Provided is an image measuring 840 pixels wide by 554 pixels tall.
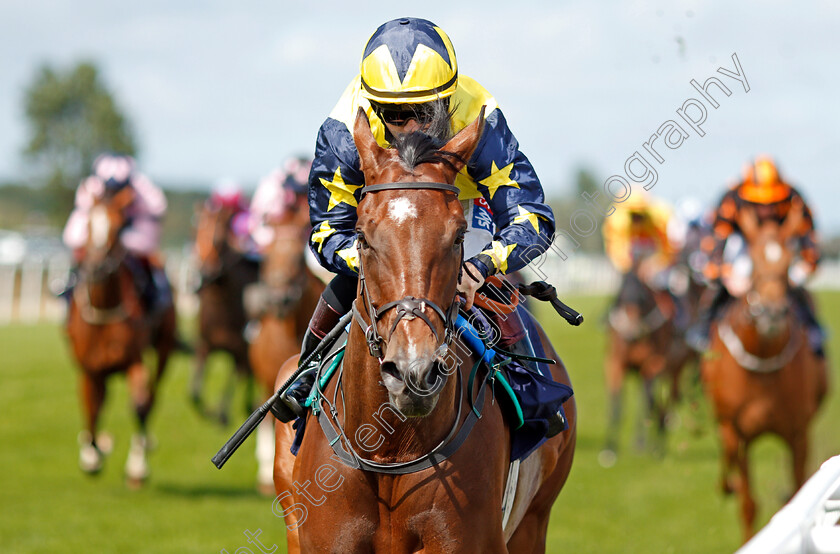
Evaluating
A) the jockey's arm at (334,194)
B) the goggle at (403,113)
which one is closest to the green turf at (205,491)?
the jockey's arm at (334,194)

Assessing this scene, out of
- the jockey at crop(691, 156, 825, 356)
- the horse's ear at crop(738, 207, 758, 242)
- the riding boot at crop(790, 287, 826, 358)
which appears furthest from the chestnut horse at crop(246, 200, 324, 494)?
the riding boot at crop(790, 287, 826, 358)

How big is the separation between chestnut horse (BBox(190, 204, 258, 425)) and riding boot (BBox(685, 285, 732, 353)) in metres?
5.33

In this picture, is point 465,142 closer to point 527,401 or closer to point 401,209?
point 401,209

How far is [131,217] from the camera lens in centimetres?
991

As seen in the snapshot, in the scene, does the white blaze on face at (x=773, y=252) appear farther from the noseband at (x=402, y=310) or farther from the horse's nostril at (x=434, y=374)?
the horse's nostril at (x=434, y=374)

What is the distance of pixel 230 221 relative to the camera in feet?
39.8

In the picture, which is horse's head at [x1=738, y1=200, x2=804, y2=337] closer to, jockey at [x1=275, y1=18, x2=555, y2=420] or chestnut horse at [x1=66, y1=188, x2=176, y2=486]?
jockey at [x1=275, y1=18, x2=555, y2=420]

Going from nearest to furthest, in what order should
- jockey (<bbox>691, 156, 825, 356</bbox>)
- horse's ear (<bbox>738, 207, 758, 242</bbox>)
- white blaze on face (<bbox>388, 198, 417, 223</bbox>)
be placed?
white blaze on face (<bbox>388, 198, 417, 223</bbox>)
horse's ear (<bbox>738, 207, 758, 242</bbox>)
jockey (<bbox>691, 156, 825, 356</bbox>)

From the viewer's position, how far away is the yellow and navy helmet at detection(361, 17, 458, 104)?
3.33 meters

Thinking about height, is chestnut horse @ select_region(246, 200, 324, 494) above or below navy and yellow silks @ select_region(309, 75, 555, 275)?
below

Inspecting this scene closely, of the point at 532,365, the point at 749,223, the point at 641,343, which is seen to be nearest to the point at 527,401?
the point at 532,365

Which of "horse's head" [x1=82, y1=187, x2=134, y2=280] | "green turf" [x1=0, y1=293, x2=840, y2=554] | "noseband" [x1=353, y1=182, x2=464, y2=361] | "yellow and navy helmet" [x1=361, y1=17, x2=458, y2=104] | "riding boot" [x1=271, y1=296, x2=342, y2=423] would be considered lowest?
"green turf" [x1=0, y1=293, x2=840, y2=554]

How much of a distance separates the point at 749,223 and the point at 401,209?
530 cm

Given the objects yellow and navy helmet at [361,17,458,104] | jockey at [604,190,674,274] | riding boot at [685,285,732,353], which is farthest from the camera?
jockey at [604,190,674,274]
